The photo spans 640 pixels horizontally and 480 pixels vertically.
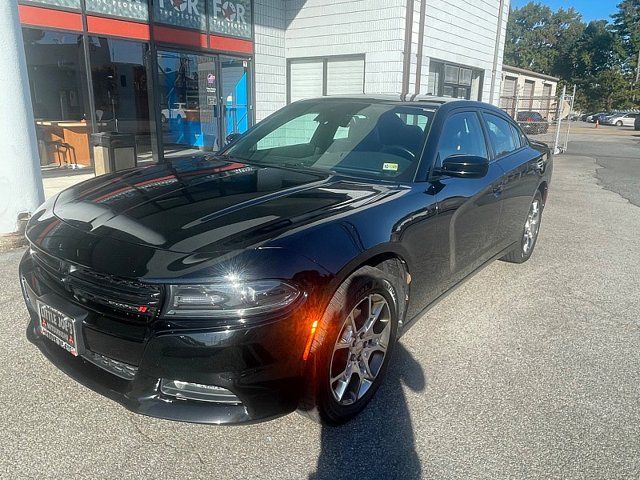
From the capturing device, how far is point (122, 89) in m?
10.1

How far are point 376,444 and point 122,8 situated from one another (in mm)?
9246

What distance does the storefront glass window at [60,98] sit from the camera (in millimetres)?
8703

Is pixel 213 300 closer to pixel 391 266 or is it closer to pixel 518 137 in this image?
pixel 391 266

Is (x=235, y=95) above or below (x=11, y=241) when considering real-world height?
above

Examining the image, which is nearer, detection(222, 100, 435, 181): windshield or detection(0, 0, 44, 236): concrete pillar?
detection(222, 100, 435, 181): windshield

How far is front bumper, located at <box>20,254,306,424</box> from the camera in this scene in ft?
6.43

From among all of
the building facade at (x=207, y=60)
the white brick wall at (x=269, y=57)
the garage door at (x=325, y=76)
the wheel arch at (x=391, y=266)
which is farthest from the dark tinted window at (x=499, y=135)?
the white brick wall at (x=269, y=57)

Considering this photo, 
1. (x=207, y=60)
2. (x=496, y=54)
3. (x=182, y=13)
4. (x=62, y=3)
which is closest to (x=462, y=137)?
(x=62, y=3)

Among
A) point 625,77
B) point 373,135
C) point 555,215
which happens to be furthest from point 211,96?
point 625,77

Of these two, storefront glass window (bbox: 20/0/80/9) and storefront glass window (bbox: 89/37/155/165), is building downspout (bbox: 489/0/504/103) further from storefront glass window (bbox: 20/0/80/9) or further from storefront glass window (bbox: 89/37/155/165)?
storefront glass window (bbox: 20/0/80/9)

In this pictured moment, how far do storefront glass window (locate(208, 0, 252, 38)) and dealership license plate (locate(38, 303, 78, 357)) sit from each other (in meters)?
9.49

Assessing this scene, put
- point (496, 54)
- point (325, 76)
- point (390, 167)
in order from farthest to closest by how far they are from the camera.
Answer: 1. point (496, 54)
2. point (325, 76)
3. point (390, 167)

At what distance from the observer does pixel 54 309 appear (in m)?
2.26

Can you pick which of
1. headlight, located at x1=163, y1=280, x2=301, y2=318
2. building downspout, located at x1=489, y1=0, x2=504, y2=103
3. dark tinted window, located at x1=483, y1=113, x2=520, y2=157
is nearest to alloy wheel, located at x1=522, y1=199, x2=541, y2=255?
dark tinted window, located at x1=483, y1=113, x2=520, y2=157
